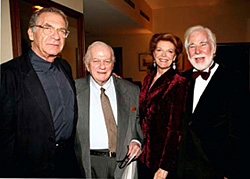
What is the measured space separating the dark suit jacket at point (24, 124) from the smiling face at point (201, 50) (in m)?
1.31

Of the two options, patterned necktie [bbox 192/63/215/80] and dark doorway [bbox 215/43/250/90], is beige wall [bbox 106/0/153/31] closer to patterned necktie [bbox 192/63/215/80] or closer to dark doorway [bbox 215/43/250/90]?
dark doorway [bbox 215/43/250/90]

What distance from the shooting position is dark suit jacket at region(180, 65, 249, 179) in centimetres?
162

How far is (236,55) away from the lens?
711 cm

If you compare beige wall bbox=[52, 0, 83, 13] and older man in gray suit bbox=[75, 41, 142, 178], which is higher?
beige wall bbox=[52, 0, 83, 13]

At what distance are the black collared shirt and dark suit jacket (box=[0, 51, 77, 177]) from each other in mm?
94

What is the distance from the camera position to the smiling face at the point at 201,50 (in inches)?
70.8

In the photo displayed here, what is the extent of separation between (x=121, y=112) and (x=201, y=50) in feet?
2.94

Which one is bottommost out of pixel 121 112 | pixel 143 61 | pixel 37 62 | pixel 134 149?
pixel 134 149

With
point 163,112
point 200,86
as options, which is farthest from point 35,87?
point 200,86

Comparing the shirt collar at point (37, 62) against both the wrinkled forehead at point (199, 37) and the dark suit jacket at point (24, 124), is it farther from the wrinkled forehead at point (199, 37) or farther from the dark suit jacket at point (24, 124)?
the wrinkled forehead at point (199, 37)

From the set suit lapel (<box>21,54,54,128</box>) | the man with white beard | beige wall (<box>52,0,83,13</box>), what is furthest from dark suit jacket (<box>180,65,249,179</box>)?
beige wall (<box>52,0,83,13</box>)

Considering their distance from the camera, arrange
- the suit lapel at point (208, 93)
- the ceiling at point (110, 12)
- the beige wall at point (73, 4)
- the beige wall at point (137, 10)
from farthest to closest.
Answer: the beige wall at point (137, 10), the ceiling at point (110, 12), the beige wall at point (73, 4), the suit lapel at point (208, 93)

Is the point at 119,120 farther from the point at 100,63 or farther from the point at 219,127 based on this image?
the point at 219,127

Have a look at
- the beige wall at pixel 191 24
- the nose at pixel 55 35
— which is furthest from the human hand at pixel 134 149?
the beige wall at pixel 191 24
